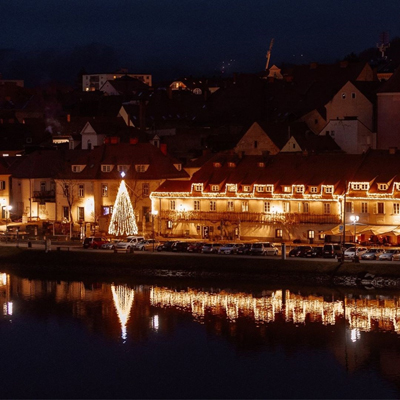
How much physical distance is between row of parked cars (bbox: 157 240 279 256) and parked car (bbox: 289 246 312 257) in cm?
163

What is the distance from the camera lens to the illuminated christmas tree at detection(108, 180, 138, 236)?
77625mm

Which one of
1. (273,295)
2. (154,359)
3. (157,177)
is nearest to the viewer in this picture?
(154,359)

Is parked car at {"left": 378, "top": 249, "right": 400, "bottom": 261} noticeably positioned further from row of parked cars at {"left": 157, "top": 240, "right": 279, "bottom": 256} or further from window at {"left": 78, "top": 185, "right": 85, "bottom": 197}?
window at {"left": 78, "top": 185, "right": 85, "bottom": 197}

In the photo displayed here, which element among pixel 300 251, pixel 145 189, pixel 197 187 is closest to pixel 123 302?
pixel 300 251

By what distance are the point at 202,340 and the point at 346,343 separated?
664 centimetres

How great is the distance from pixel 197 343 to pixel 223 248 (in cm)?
1725

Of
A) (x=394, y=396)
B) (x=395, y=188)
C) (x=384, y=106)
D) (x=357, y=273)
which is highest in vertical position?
(x=384, y=106)

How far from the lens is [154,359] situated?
51.0 meters

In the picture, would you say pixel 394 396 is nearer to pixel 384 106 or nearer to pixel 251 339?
pixel 251 339

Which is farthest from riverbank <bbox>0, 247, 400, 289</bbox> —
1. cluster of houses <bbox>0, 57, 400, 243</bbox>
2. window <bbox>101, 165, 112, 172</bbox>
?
window <bbox>101, 165, 112, 172</bbox>

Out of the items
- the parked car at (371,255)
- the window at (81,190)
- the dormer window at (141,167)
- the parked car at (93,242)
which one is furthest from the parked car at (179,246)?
the window at (81,190)

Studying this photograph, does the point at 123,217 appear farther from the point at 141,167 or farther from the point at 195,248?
the point at 195,248

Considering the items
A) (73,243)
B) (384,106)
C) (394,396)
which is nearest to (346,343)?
(394,396)

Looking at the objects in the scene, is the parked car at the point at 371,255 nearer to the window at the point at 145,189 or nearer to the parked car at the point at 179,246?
the parked car at the point at 179,246
